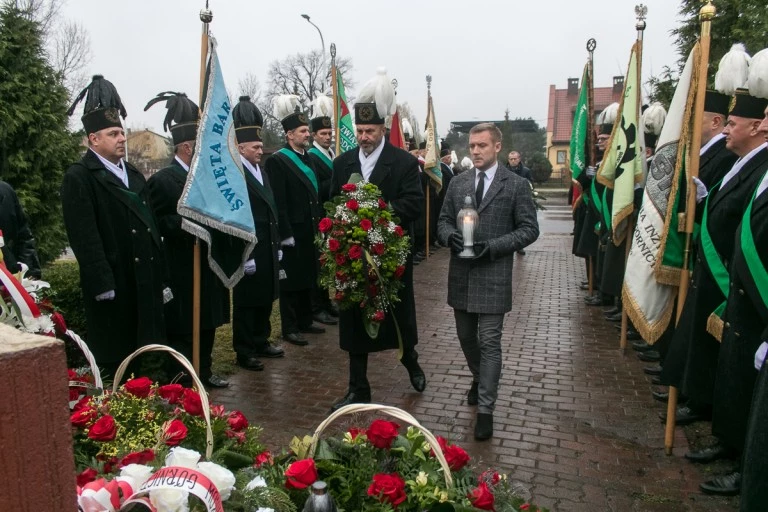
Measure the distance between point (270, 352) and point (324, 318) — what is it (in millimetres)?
1537

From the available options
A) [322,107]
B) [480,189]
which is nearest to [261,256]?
[480,189]

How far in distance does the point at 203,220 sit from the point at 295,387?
5.85ft

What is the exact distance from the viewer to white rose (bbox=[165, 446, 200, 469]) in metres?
1.82

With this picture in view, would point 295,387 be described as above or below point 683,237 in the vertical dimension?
below

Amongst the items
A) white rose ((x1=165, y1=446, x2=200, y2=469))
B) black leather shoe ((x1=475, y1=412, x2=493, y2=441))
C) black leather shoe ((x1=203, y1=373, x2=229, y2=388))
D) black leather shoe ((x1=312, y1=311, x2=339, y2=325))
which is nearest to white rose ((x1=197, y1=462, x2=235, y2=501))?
white rose ((x1=165, y1=446, x2=200, y2=469))

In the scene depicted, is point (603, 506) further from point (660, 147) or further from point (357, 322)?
point (660, 147)

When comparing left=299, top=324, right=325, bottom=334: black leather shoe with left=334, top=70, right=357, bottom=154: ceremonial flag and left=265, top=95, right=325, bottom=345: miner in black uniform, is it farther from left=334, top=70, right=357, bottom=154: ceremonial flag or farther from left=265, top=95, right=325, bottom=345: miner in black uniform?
left=334, top=70, right=357, bottom=154: ceremonial flag

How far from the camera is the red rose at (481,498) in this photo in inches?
77.4

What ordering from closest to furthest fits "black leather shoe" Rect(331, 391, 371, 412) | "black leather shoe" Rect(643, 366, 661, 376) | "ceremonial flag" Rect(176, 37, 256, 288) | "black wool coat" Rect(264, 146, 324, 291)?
"ceremonial flag" Rect(176, 37, 256, 288) < "black leather shoe" Rect(331, 391, 371, 412) < "black leather shoe" Rect(643, 366, 661, 376) < "black wool coat" Rect(264, 146, 324, 291)

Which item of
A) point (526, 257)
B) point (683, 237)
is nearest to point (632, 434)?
point (683, 237)

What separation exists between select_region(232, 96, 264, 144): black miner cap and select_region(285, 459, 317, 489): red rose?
4.74 m

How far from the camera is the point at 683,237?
449cm

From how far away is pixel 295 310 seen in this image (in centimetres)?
764

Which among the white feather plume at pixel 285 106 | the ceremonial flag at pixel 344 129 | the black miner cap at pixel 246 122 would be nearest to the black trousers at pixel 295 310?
the black miner cap at pixel 246 122
